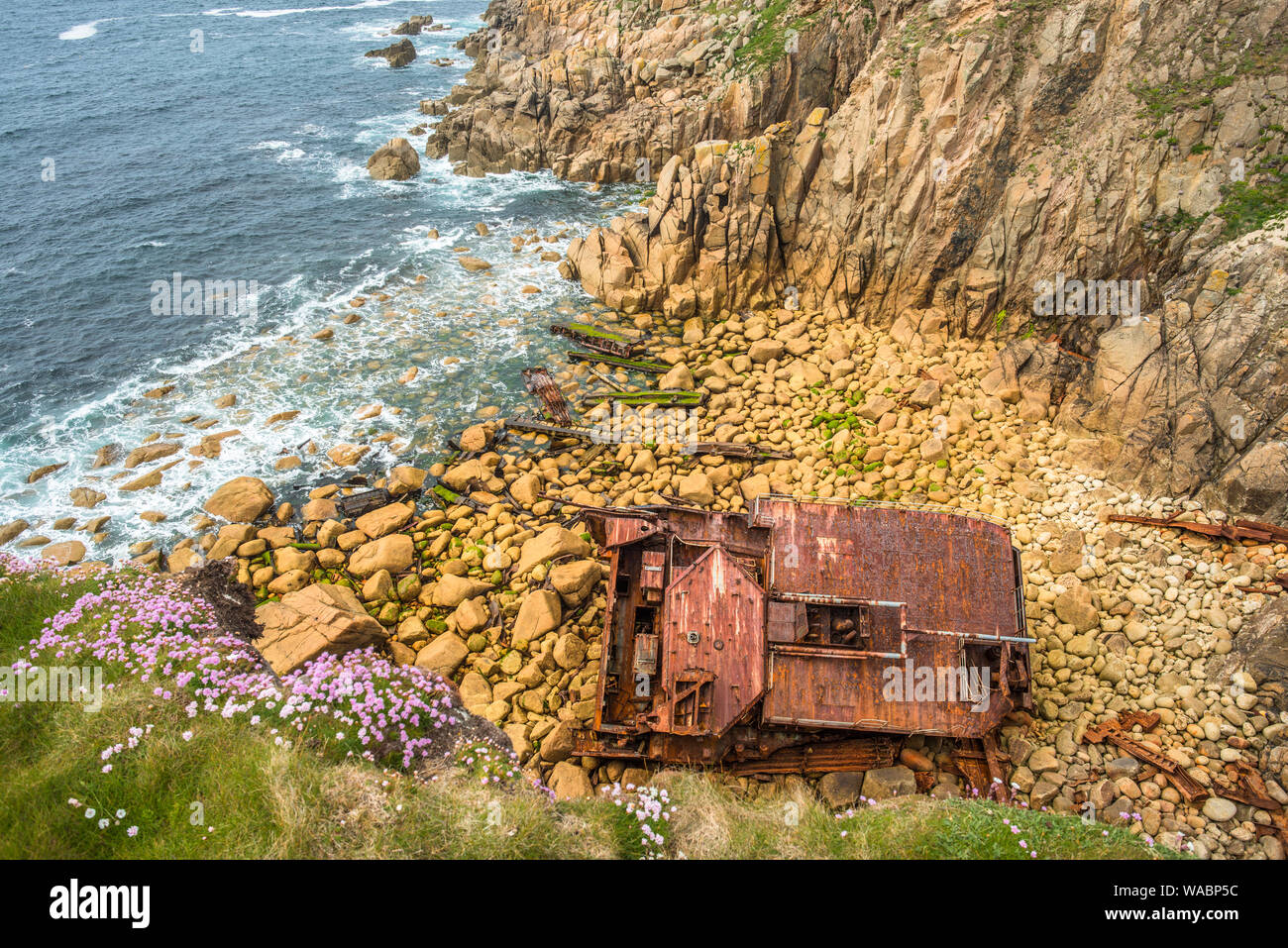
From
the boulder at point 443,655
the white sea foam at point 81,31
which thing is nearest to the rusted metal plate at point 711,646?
the boulder at point 443,655

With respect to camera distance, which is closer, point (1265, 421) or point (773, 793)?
point (773, 793)

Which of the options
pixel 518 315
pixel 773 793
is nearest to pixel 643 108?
pixel 518 315

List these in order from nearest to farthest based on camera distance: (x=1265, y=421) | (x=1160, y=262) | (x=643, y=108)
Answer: (x=1265, y=421)
(x=1160, y=262)
(x=643, y=108)

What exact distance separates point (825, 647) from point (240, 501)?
66.0ft

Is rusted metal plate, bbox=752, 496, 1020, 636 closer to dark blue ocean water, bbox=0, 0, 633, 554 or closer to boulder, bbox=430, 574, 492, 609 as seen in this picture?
boulder, bbox=430, 574, 492, 609

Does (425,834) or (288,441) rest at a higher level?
(425,834)

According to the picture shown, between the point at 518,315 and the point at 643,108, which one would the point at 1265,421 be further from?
the point at 643,108

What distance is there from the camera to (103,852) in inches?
368

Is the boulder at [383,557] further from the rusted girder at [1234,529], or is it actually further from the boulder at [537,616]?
the rusted girder at [1234,529]

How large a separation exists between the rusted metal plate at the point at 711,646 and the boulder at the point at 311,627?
25.9 ft

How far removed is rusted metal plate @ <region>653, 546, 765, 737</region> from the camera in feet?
45.1

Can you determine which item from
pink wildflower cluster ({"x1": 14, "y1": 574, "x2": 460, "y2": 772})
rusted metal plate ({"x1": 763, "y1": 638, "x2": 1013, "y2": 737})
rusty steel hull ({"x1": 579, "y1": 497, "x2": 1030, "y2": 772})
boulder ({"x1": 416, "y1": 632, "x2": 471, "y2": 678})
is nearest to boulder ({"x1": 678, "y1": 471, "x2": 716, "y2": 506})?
rusty steel hull ({"x1": 579, "y1": 497, "x2": 1030, "y2": 772})

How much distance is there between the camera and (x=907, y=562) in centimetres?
1483
